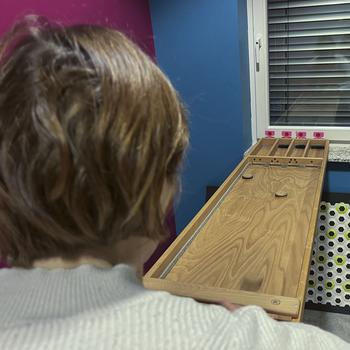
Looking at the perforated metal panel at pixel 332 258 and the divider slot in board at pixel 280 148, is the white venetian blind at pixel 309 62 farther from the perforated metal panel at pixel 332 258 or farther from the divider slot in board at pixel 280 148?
the perforated metal panel at pixel 332 258

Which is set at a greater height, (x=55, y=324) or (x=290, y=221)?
(x=55, y=324)

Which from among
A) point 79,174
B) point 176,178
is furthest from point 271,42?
point 79,174

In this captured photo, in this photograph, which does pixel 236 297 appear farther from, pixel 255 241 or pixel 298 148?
pixel 298 148

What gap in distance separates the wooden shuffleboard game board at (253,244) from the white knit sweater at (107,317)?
0.51 metres

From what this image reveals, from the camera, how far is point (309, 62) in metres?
2.14

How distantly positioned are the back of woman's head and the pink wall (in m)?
0.67

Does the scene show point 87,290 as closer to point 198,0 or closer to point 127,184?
point 127,184

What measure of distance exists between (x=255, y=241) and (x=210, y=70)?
1.15 m

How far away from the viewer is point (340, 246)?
209 centimetres

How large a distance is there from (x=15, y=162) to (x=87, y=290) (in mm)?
175

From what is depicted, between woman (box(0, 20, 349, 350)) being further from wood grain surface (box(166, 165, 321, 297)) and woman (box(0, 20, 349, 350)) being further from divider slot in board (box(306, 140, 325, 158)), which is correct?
divider slot in board (box(306, 140, 325, 158))

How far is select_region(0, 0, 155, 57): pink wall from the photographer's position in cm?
134

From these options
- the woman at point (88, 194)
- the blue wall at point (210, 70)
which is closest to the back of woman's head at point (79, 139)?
the woman at point (88, 194)

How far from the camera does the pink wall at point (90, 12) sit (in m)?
1.34
